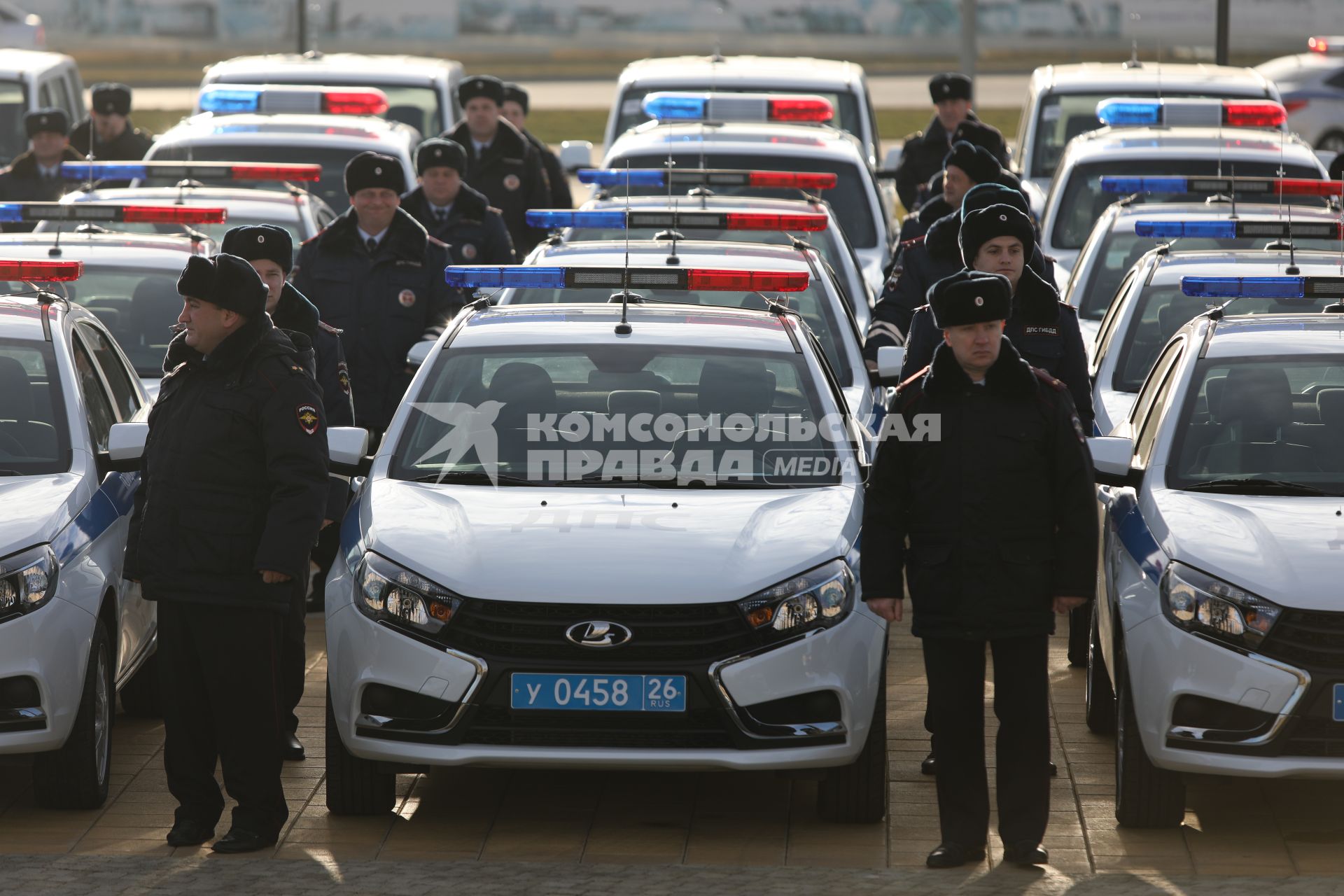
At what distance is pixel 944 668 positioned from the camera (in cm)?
632

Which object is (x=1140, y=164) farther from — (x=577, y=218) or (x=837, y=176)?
(x=577, y=218)

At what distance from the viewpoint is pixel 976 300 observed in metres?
6.16

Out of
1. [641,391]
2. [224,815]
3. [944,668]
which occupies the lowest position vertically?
[224,815]

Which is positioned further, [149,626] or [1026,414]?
[149,626]

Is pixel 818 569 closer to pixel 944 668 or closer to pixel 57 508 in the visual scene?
pixel 944 668

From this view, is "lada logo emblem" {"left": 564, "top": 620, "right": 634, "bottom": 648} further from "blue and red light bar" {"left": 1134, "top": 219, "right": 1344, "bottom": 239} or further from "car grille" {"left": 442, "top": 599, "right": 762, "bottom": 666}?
"blue and red light bar" {"left": 1134, "top": 219, "right": 1344, "bottom": 239}

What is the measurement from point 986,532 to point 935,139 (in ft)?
28.0

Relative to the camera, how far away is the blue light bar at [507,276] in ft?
24.7

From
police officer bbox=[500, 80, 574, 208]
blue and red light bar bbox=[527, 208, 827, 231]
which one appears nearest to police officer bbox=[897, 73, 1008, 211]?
police officer bbox=[500, 80, 574, 208]

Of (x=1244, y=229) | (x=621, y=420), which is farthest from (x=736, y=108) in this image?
(x=621, y=420)

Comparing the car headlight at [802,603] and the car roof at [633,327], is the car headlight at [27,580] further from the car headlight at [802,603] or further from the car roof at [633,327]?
the car headlight at [802,603]

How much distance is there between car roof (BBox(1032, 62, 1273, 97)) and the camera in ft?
53.9

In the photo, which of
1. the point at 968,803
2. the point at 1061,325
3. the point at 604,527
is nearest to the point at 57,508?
the point at 604,527

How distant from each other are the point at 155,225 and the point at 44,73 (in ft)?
22.8
